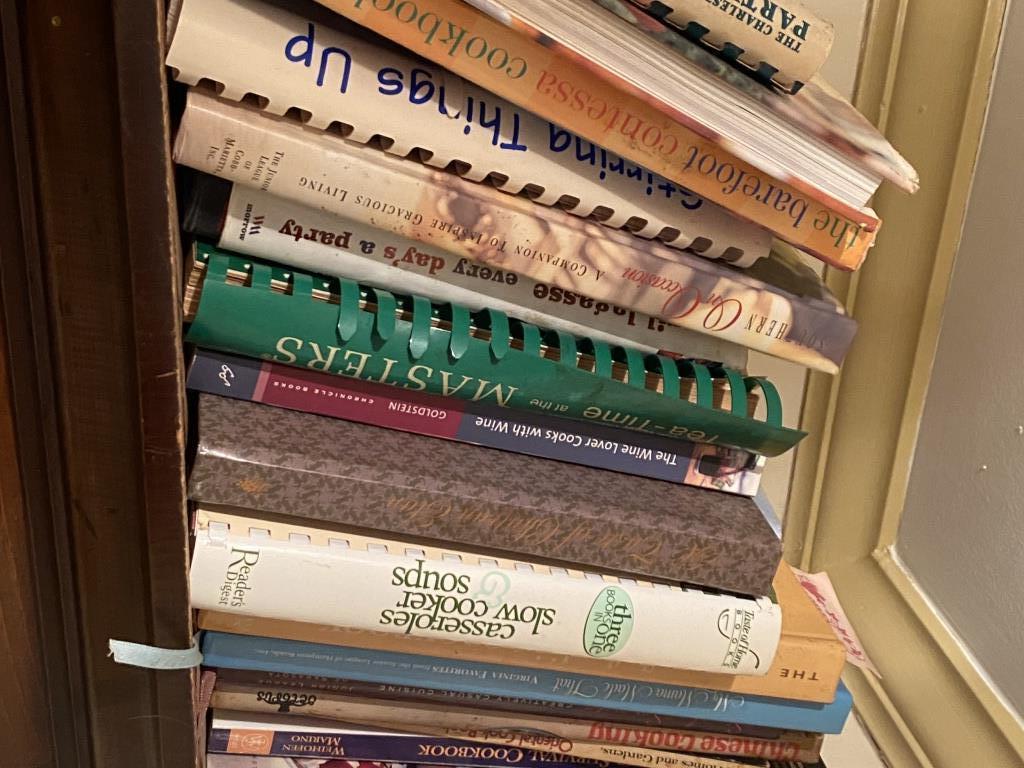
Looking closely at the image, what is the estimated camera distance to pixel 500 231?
1.38ft

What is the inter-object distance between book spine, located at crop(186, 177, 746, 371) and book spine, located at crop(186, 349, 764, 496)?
5 cm

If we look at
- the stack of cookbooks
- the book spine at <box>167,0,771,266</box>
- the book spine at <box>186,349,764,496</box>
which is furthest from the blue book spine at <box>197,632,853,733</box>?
the book spine at <box>167,0,771,266</box>

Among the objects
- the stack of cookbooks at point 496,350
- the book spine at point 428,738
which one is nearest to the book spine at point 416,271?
the stack of cookbooks at point 496,350

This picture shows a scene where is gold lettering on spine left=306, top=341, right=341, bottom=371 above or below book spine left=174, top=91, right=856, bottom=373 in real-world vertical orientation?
below

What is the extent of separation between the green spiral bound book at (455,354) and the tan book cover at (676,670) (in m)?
0.11

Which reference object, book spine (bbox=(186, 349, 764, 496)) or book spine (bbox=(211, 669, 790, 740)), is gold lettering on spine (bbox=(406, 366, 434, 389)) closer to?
book spine (bbox=(186, 349, 764, 496))

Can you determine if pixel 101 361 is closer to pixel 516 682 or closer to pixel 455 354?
pixel 455 354

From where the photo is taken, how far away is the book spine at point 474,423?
1.44 feet

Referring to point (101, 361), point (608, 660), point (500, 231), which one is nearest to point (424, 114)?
point (500, 231)

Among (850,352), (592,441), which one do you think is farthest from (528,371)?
(850,352)

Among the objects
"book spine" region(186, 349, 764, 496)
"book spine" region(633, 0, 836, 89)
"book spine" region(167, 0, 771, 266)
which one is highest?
"book spine" region(633, 0, 836, 89)

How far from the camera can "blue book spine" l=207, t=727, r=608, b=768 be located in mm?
514

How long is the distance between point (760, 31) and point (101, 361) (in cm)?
29

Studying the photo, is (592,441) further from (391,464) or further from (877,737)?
(877,737)
